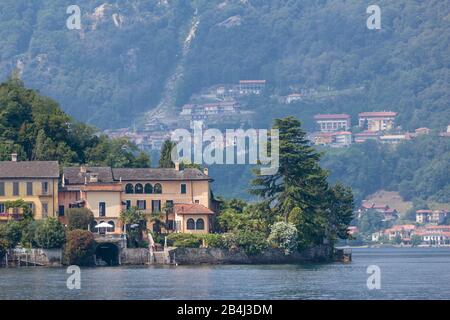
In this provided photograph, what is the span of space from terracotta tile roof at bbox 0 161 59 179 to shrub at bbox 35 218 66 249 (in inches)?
250

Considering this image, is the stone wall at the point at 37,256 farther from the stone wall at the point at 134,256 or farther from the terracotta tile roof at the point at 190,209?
the terracotta tile roof at the point at 190,209

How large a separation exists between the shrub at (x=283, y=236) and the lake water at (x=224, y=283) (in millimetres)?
2976

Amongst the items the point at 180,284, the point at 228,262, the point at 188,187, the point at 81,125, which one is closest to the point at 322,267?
the point at 228,262

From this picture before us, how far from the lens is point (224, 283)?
8694 centimetres

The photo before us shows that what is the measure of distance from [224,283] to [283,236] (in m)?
24.8

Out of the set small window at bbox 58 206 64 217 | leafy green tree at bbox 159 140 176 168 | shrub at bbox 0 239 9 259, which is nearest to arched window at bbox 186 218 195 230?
small window at bbox 58 206 64 217

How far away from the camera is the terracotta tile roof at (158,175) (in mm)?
117312

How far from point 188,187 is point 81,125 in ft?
77.6

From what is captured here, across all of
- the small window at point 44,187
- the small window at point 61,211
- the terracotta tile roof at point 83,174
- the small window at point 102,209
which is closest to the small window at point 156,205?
the terracotta tile roof at point 83,174

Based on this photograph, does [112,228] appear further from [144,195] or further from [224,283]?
[224,283]

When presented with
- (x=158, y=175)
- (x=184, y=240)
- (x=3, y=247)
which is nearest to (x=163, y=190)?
(x=158, y=175)

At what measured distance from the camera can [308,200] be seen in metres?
117

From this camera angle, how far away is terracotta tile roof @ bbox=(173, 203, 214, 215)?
375 feet

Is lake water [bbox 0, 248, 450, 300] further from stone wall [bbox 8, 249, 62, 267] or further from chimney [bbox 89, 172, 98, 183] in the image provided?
chimney [bbox 89, 172, 98, 183]
